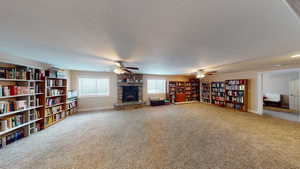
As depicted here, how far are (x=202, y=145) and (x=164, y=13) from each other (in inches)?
106

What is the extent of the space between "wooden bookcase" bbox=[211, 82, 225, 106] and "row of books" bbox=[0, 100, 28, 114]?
28.0 feet

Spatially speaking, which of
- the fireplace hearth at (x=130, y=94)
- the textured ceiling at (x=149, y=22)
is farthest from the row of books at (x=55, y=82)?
the fireplace hearth at (x=130, y=94)

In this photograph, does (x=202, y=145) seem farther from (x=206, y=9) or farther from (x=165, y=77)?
(x=165, y=77)

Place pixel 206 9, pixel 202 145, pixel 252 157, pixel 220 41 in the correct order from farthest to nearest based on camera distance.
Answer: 1. pixel 202 145
2. pixel 252 157
3. pixel 220 41
4. pixel 206 9

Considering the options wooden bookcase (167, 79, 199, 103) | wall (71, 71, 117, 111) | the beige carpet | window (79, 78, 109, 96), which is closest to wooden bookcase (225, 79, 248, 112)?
the beige carpet

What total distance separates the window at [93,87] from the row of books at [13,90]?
2624 millimetres

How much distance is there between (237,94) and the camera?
18.1 feet

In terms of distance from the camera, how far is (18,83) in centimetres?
280

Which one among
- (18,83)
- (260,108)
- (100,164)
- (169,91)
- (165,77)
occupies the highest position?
(165,77)

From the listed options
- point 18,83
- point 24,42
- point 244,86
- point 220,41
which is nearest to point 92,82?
point 18,83

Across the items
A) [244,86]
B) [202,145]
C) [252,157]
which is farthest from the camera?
[244,86]

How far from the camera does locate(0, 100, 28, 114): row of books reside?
2.24m

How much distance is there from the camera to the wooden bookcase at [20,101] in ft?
A: 7.58

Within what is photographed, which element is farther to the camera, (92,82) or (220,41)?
(92,82)
